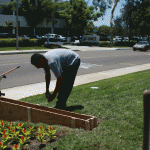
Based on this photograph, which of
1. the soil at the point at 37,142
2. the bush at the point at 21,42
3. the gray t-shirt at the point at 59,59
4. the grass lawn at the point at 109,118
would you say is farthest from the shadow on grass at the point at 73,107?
the bush at the point at 21,42

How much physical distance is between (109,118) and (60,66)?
4.82ft

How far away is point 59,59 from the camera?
4.47 metres

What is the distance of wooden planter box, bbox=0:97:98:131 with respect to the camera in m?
4.05

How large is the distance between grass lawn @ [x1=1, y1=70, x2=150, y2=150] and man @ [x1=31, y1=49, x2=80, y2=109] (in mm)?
598

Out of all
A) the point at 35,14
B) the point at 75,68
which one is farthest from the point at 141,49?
the point at 75,68

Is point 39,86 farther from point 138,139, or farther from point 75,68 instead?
point 138,139

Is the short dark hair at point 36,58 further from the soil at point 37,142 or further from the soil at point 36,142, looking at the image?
the soil at point 36,142

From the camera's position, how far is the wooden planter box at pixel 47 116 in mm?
4051

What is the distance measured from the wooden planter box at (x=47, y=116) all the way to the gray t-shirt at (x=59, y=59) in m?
0.75

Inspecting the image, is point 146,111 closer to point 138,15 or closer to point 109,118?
point 109,118

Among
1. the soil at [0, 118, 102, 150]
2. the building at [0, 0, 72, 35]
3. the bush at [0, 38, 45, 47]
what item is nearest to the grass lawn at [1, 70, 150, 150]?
the soil at [0, 118, 102, 150]

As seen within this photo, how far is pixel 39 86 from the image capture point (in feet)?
28.0

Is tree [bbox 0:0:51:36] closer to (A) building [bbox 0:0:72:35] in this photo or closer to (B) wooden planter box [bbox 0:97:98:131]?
(A) building [bbox 0:0:72:35]

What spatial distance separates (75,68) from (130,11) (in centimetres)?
4465
